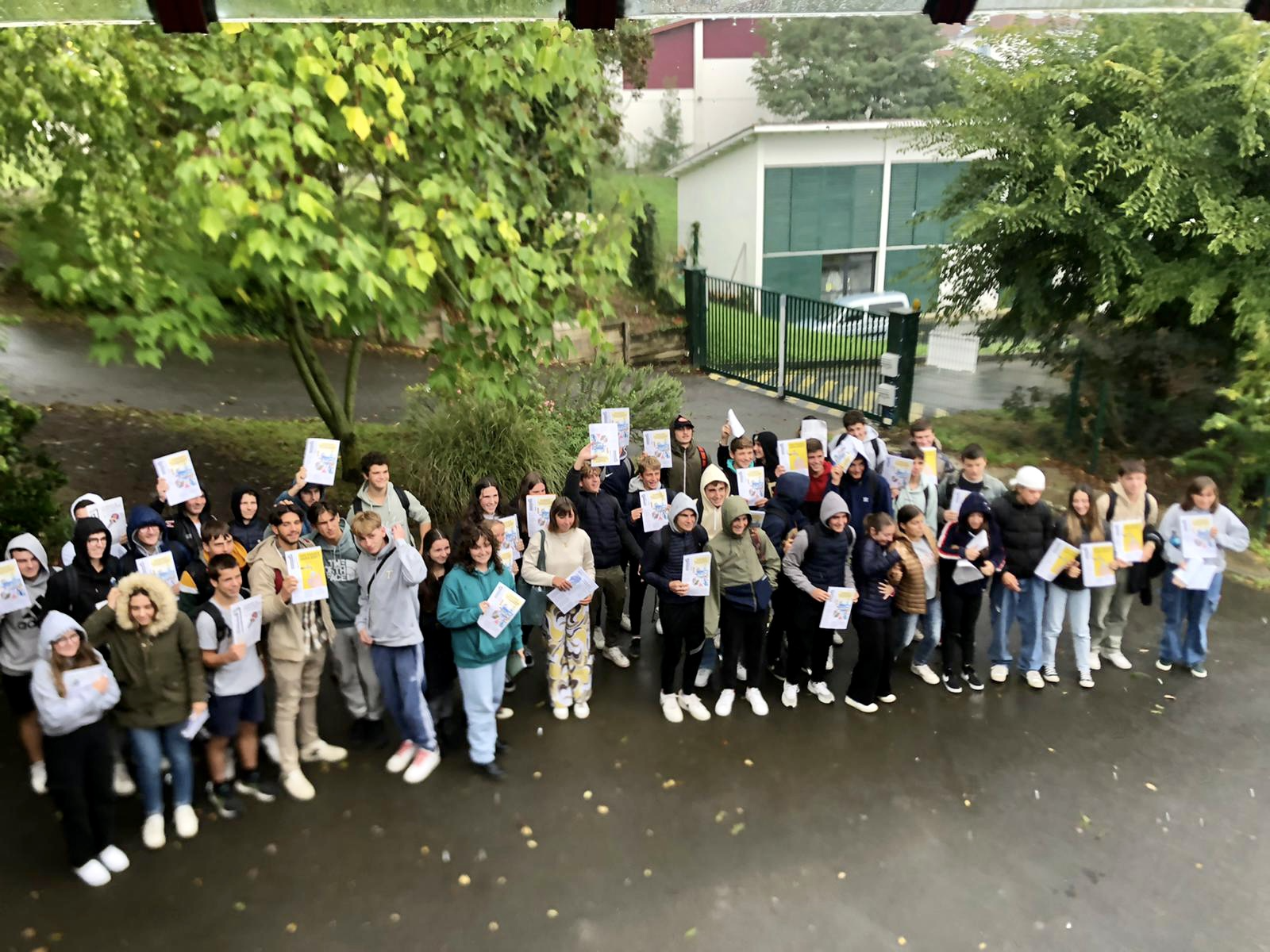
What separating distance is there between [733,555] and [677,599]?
0.48 m

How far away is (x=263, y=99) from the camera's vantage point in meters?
5.79

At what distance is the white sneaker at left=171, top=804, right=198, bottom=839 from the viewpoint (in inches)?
204

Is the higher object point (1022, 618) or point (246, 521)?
point (246, 521)

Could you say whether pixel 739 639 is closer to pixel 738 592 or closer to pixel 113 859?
pixel 738 592

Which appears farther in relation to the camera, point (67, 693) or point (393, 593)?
point (393, 593)

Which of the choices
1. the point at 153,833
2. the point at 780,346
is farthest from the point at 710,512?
the point at 780,346

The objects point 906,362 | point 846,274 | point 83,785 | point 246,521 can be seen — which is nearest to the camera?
point 83,785

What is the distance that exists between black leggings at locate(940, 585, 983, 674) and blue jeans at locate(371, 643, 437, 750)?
374cm

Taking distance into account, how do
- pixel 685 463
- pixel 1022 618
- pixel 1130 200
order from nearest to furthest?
pixel 1022 618, pixel 685 463, pixel 1130 200

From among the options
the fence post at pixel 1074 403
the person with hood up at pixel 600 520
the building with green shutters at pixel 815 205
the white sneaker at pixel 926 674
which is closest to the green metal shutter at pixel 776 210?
the building with green shutters at pixel 815 205

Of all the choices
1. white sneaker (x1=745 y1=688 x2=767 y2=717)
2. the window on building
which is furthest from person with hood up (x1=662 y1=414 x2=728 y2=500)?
the window on building

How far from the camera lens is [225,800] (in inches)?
212

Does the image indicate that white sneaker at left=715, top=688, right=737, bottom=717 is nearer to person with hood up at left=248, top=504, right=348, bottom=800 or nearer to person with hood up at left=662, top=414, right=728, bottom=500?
person with hood up at left=662, top=414, right=728, bottom=500

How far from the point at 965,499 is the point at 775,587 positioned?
5.11 feet
